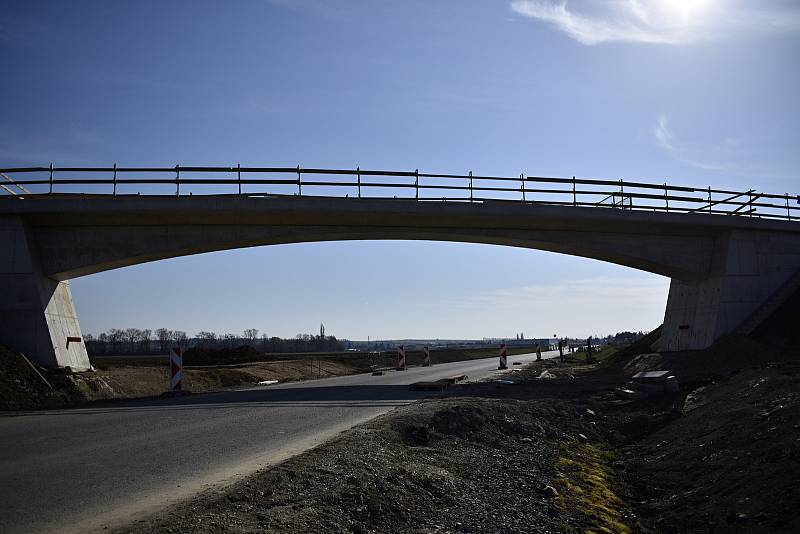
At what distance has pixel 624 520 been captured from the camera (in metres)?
7.23

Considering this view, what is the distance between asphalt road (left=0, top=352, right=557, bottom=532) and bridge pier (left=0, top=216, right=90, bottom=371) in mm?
4610

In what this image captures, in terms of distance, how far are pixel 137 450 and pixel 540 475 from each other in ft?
17.2

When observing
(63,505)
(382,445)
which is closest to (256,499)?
(63,505)

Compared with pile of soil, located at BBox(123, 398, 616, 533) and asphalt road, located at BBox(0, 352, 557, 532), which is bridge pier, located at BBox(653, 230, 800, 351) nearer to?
asphalt road, located at BBox(0, 352, 557, 532)

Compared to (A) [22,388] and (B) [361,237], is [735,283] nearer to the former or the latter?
(B) [361,237]

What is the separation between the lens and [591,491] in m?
7.93

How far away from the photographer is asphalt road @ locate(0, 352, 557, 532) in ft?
18.6

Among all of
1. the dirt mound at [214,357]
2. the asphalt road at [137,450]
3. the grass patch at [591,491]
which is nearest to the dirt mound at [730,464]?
the grass patch at [591,491]

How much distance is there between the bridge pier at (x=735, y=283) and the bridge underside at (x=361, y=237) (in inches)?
1.9

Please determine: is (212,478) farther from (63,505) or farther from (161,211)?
(161,211)

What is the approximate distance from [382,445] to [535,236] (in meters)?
16.4

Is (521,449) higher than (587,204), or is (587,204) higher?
(587,204)

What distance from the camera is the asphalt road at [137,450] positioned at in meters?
5.67

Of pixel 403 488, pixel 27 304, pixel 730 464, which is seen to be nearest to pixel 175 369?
pixel 27 304
